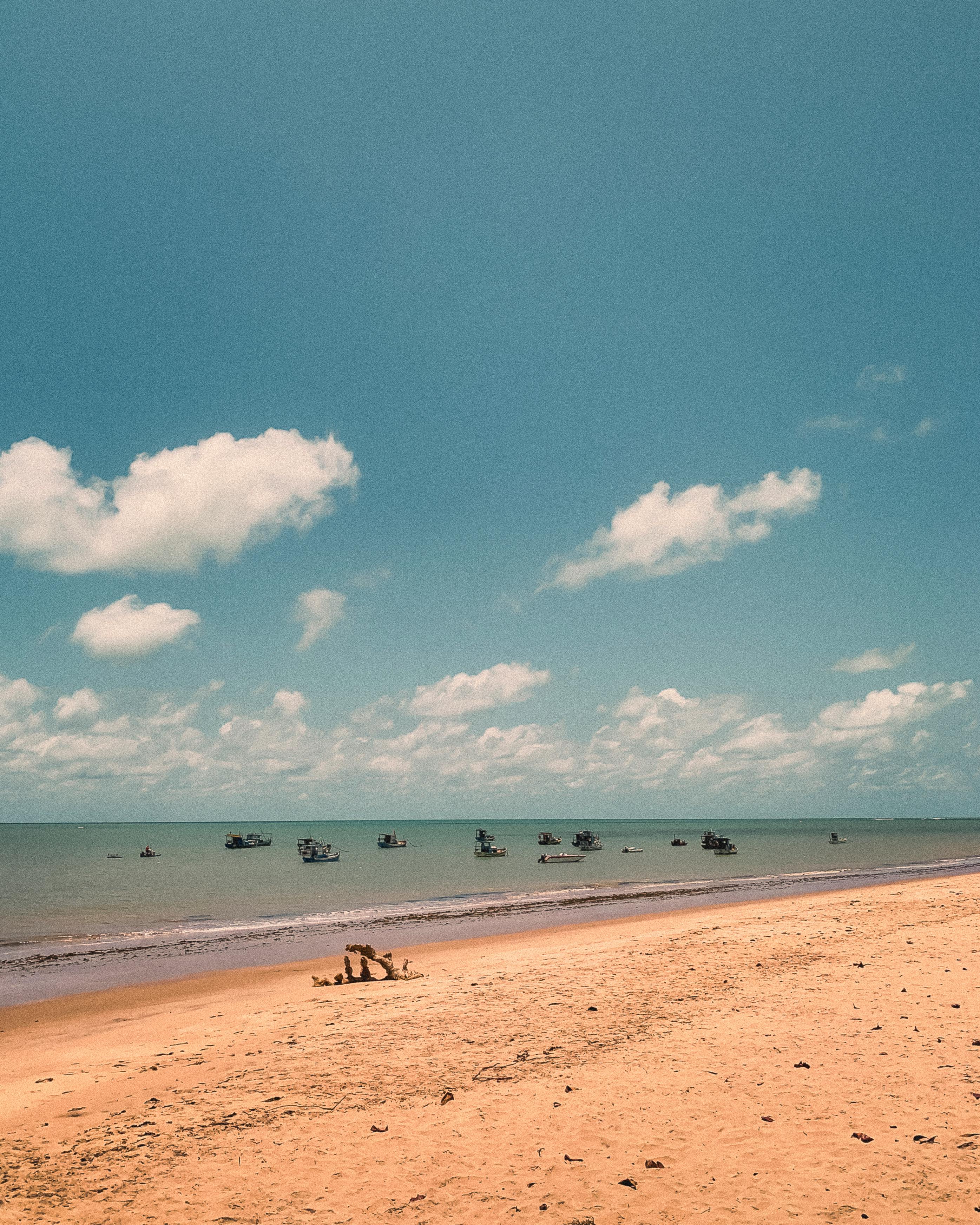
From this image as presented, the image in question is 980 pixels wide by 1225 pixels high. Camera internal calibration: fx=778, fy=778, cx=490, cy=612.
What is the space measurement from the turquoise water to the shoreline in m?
0.78

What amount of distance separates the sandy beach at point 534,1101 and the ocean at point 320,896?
11.7m

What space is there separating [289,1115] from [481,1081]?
2.33 meters

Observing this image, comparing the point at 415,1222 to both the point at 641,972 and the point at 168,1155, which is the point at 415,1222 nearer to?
the point at 168,1155

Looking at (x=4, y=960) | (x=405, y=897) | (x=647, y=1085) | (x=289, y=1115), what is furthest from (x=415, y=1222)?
(x=405, y=897)

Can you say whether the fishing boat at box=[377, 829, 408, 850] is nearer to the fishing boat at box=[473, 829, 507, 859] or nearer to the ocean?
the ocean

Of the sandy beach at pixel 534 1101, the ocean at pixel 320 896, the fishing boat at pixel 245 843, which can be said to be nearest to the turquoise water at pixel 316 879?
the ocean at pixel 320 896

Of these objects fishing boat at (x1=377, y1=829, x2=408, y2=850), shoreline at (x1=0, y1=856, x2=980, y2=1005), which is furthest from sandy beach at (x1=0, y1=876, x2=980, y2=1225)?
fishing boat at (x1=377, y1=829, x2=408, y2=850)

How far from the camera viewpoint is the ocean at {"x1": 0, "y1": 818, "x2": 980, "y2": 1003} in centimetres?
2706

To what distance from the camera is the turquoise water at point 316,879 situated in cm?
3934

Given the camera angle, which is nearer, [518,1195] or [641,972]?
[518,1195]

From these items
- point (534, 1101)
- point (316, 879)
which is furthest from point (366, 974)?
point (316, 879)

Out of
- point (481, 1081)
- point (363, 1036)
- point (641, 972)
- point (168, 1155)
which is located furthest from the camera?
point (641, 972)

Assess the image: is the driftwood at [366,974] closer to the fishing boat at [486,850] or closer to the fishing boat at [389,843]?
the fishing boat at [486,850]

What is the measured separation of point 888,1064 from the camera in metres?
9.42
